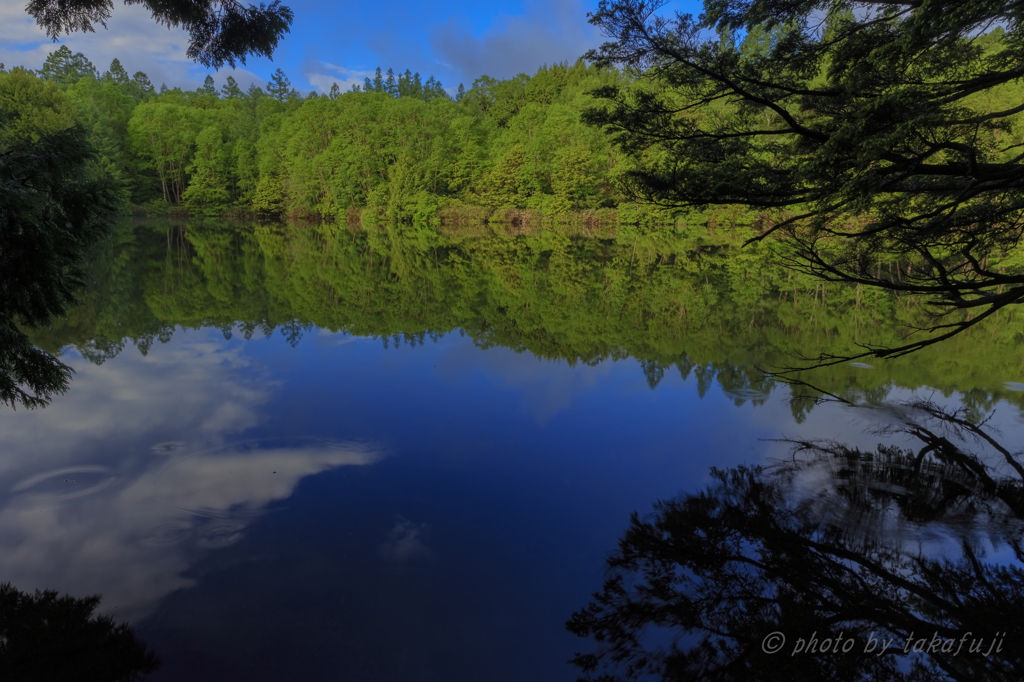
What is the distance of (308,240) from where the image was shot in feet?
90.1

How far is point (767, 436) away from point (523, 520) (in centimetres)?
300

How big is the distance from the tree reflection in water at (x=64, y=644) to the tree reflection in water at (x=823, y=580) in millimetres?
2388

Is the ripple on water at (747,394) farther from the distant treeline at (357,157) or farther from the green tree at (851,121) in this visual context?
the distant treeline at (357,157)

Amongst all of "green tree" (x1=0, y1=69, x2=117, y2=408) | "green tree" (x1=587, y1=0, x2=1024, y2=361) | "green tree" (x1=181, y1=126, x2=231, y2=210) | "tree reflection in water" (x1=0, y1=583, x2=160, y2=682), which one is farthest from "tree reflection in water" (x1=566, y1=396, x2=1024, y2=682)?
"green tree" (x1=181, y1=126, x2=231, y2=210)

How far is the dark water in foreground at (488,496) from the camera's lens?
3252 mm

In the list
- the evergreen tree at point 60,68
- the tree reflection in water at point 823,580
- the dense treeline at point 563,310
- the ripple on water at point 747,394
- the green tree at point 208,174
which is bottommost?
the tree reflection in water at point 823,580

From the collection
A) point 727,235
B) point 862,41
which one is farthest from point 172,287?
point 727,235

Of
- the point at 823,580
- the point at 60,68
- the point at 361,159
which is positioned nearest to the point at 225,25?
the point at 823,580

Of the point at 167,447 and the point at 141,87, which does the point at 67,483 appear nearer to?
the point at 167,447

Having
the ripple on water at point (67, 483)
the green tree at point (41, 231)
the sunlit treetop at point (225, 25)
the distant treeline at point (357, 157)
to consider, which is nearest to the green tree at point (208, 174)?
the distant treeline at point (357, 157)

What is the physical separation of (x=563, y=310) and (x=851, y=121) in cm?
829

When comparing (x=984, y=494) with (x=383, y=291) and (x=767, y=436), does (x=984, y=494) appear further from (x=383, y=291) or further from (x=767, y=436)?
(x=383, y=291)

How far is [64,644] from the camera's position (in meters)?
3.03

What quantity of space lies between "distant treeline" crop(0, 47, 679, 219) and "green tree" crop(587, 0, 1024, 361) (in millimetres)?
32025
